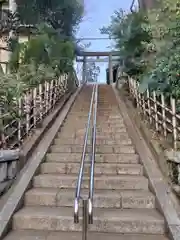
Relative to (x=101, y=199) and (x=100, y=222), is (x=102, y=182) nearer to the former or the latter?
(x=101, y=199)

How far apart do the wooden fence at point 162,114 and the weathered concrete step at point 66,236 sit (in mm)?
1953

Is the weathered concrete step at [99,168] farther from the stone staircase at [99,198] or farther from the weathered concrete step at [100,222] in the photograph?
the weathered concrete step at [100,222]

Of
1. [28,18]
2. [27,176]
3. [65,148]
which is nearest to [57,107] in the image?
[65,148]

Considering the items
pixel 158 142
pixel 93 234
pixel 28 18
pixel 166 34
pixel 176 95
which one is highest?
pixel 28 18

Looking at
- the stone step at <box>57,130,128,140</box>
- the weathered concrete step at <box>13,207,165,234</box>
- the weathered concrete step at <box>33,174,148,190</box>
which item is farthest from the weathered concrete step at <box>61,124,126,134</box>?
the weathered concrete step at <box>13,207,165,234</box>

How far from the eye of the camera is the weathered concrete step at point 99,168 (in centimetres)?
521

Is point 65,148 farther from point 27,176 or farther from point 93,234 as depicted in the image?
point 93,234

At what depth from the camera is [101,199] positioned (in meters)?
4.36

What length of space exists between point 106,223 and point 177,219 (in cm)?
83

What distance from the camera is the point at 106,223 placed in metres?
3.87

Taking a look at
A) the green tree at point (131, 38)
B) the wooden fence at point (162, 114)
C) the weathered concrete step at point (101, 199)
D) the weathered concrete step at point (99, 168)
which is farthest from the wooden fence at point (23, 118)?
the green tree at point (131, 38)

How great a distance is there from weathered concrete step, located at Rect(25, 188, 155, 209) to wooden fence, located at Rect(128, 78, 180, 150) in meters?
1.28

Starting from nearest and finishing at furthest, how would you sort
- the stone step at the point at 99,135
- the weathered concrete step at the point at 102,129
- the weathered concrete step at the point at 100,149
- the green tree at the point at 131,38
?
the weathered concrete step at the point at 100,149 < the stone step at the point at 99,135 < the weathered concrete step at the point at 102,129 < the green tree at the point at 131,38

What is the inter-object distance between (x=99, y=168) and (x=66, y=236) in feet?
5.72
